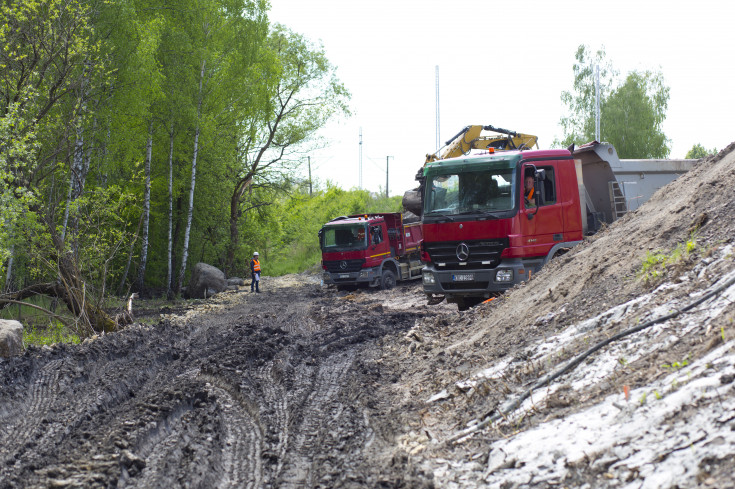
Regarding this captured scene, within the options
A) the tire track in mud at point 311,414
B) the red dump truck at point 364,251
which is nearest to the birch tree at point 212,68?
the red dump truck at point 364,251

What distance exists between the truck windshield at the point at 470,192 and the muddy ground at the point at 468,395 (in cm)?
Result: 175

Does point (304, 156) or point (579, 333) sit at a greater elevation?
point (304, 156)

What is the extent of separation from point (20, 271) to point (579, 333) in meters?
20.1

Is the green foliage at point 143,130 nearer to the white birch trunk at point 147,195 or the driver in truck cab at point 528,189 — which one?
the white birch trunk at point 147,195

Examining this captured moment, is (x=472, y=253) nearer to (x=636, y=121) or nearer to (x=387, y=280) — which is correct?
(x=387, y=280)

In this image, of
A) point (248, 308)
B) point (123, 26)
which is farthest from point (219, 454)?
point (123, 26)

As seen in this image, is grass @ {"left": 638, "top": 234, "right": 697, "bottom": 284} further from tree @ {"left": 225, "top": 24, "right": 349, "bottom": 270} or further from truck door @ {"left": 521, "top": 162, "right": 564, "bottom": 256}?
tree @ {"left": 225, "top": 24, "right": 349, "bottom": 270}

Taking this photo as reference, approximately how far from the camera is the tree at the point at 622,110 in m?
46.1

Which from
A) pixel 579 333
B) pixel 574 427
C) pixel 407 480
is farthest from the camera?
pixel 579 333

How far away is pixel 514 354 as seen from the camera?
6742 millimetres

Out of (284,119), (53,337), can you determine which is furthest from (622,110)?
(53,337)

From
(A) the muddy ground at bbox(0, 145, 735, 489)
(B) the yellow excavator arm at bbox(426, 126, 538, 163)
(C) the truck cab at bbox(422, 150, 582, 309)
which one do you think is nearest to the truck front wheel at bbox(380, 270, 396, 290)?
(B) the yellow excavator arm at bbox(426, 126, 538, 163)

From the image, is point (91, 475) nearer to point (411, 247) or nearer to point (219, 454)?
point (219, 454)

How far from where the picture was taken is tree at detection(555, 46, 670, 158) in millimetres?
46062
